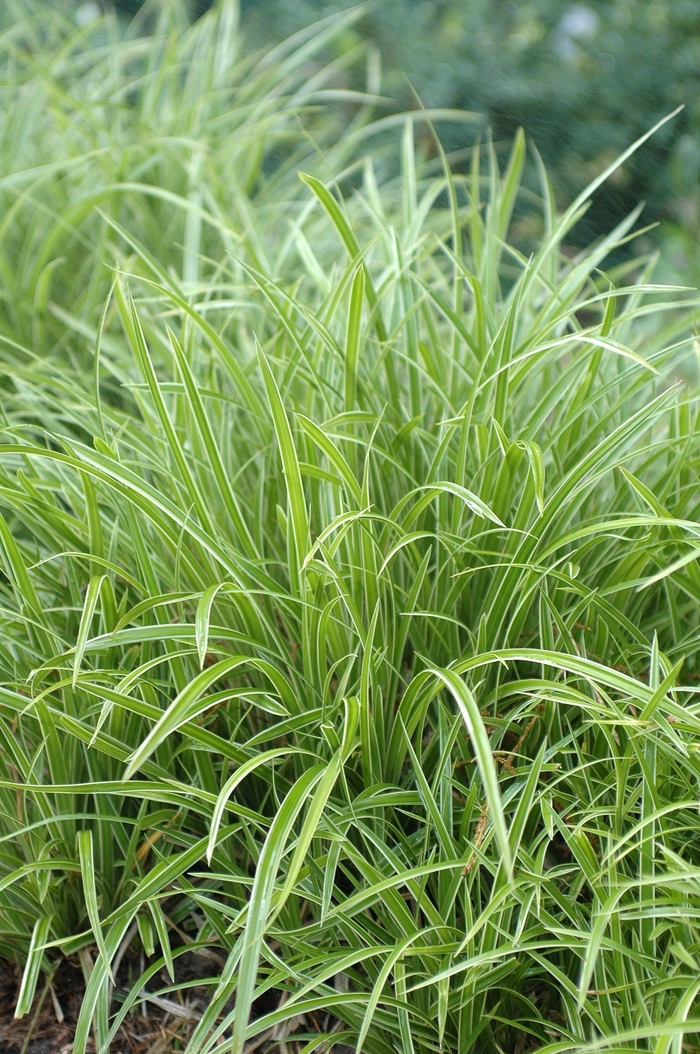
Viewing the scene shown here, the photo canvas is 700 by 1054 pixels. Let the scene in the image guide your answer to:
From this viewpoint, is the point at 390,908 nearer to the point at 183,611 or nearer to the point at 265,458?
the point at 183,611

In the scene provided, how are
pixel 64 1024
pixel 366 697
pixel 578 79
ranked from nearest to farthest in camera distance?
pixel 366 697 → pixel 64 1024 → pixel 578 79

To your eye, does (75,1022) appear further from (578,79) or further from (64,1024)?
(578,79)

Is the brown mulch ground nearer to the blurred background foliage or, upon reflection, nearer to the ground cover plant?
the ground cover plant

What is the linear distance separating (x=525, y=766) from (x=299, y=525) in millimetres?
429

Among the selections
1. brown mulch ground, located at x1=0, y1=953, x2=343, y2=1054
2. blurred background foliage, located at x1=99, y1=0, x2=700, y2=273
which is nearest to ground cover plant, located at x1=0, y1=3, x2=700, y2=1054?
brown mulch ground, located at x1=0, y1=953, x2=343, y2=1054

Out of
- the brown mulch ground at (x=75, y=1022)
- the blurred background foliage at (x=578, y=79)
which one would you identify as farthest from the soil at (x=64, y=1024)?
the blurred background foliage at (x=578, y=79)

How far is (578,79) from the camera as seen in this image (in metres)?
3.53

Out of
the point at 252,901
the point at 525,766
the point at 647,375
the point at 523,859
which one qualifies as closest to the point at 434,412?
the point at 647,375

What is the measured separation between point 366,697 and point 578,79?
10.8 ft

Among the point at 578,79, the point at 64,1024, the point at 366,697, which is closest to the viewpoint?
the point at 366,697

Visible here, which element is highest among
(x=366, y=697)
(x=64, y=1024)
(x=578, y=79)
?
(x=578, y=79)

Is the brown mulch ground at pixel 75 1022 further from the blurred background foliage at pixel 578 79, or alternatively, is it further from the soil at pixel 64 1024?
the blurred background foliage at pixel 578 79

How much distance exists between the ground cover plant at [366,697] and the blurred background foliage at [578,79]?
2.09m

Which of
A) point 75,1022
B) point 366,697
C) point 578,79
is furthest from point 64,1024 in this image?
point 578,79
